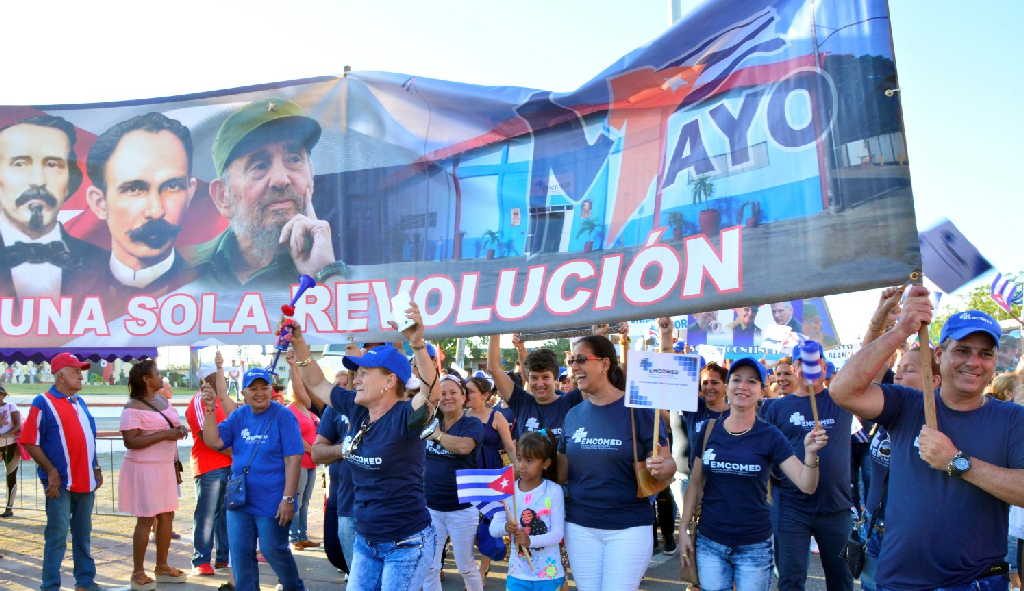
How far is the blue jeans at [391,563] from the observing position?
4.86 meters

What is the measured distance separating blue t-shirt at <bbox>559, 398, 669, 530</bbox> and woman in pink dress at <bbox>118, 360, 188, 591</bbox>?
14.7ft

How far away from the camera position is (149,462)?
7.94 m

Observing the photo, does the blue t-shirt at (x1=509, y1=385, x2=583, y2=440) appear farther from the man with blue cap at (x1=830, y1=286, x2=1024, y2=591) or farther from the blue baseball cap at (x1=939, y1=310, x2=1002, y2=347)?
the blue baseball cap at (x1=939, y1=310, x2=1002, y2=347)

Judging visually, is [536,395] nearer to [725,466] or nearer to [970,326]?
[725,466]

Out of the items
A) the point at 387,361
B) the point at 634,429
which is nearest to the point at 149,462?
the point at 387,361

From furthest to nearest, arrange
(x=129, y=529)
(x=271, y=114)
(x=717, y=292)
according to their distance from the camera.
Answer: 1. (x=129, y=529)
2. (x=271, y=114)
3. (x=717, y=292)

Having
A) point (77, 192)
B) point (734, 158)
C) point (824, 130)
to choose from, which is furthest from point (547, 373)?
point (77, 192)

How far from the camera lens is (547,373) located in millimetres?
6594

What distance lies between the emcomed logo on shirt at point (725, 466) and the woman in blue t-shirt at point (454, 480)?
2136 millimetres

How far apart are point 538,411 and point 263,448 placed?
216 cm

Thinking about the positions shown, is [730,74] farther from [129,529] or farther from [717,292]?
[129,529]

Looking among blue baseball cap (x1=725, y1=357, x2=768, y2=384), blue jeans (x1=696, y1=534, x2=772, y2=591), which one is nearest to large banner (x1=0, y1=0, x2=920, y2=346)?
blue baseball cap (x1=725, y1=357, x2=768, y2=384)

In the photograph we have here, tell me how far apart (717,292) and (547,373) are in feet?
5.80

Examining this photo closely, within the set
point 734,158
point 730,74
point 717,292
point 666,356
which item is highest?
point 730,74
